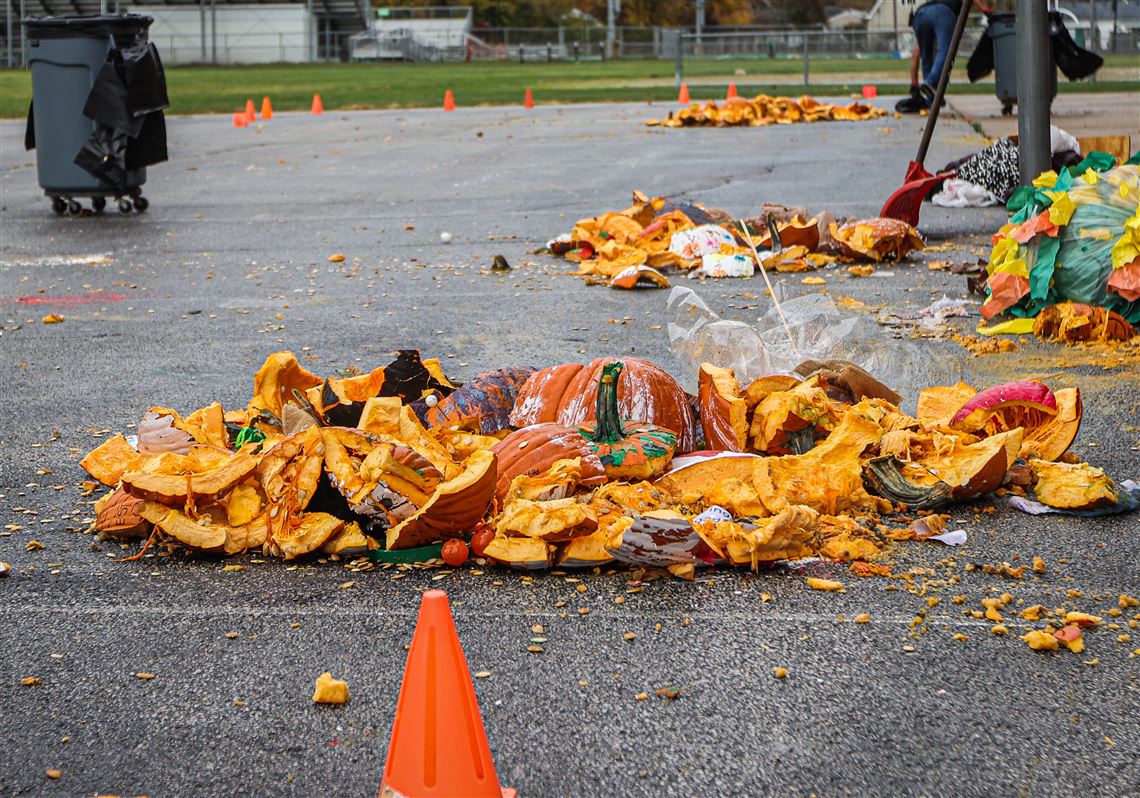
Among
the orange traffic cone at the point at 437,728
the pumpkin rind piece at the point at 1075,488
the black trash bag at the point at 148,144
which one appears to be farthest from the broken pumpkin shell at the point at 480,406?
the black trash bag at the point at 148,144

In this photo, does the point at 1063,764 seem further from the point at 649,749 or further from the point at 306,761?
the point at 306,761

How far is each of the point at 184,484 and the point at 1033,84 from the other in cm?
657

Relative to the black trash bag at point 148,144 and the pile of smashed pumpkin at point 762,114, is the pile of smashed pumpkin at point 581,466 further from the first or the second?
the pile of smashed pumpkin at point 762,114

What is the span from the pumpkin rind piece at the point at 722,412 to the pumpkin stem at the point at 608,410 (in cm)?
36

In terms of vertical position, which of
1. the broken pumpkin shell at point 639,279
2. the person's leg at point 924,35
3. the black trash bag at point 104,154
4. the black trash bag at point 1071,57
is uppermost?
the person's leg at point 924,35

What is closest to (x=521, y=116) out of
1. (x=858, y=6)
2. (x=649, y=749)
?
(x=649, y=749)

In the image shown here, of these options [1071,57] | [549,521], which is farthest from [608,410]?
[1071,57]

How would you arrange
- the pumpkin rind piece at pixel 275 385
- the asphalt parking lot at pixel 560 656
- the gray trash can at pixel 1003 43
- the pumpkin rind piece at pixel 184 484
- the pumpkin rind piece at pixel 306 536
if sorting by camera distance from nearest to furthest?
the asphalt parking lot at pixel 560 656 < the pumpkin rind piece at pixel 306 536 < the pumpkin rind piece at pixel 184 484 < the pumpkin rind piece at pixel 275 385 < the gray trash can at pixel 1003 43

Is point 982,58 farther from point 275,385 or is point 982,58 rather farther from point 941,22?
point 275,385

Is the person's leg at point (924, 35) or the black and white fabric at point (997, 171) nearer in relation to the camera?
the black and white fabric at point (997, 171)

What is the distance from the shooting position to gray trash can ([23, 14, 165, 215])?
1184cm

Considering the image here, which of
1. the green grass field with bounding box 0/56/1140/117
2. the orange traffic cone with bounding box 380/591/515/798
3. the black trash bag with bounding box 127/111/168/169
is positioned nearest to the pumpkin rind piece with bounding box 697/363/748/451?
the orange traffic cone with bounding box 380/591/515/798

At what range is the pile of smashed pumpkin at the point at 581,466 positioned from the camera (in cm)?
387

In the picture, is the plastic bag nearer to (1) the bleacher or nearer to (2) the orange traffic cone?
(2) the orange traffic cone
